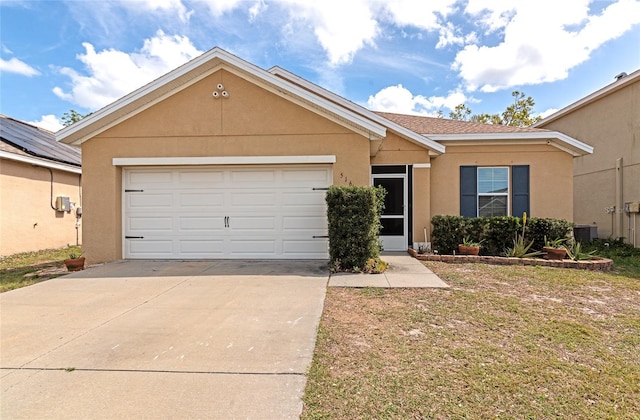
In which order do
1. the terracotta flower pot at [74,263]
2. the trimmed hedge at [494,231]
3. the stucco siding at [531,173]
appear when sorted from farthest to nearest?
the stucco siding at [531,173] < the trimmed hedge at [494,231] < the terracotta flower pot at [74,263]

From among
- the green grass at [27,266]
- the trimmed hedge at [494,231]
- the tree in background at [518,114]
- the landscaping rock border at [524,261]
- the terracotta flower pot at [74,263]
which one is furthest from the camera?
the tree in background at [518,114]

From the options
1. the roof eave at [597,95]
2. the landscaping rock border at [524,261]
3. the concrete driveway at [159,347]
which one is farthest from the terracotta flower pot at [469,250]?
the roof eave at [597,95]

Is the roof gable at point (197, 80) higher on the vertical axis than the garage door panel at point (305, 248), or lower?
higher

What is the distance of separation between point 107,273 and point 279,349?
17.7 feet

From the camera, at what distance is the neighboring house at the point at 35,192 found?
990 centimetres

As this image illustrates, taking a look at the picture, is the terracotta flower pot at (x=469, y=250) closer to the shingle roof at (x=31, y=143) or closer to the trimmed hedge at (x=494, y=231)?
the trimmed hedge at (x=494, y=231)

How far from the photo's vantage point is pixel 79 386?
2.81 metres

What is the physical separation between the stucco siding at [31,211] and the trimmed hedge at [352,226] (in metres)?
10.0

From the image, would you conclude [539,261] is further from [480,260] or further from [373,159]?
[373,159]

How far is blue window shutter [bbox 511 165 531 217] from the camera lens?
10.3 meters

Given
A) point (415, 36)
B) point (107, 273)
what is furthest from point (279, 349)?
point (415, 36)

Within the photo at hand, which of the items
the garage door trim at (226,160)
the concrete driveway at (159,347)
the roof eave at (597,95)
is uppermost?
the roof eave at (597,95)

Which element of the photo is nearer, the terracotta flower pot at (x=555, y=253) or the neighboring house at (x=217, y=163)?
the neighboring house at (x=217, y=163)

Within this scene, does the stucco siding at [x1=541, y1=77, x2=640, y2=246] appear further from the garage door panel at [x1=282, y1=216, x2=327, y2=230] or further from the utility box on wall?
the utility box on wall
